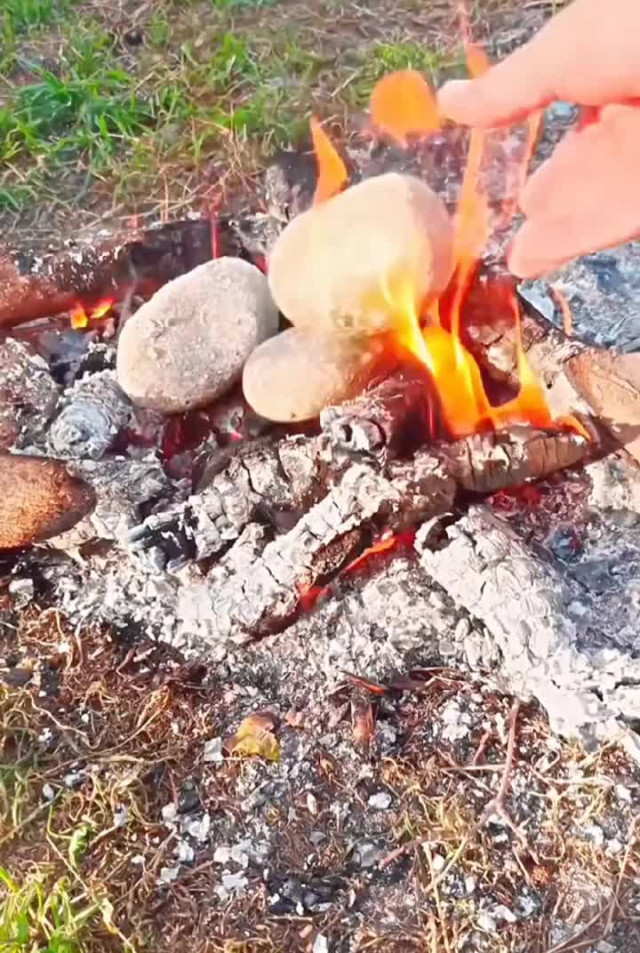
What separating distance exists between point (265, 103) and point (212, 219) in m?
0.82

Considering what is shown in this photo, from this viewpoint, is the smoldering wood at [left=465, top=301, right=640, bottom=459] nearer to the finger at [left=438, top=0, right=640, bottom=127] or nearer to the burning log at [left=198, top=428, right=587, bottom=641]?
the burning log at [left=198, top=428, right=587, bottom=641]

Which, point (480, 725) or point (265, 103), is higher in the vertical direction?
point (265, 103)

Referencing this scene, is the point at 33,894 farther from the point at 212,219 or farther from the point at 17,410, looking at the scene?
the point at 212,219

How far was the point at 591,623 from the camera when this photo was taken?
76.0 inches

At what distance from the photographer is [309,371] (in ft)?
6.86

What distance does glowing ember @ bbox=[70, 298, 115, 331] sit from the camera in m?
2.54

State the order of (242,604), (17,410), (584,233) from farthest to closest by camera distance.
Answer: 1. (17,410)
2. (242,604)
3. (584,233)

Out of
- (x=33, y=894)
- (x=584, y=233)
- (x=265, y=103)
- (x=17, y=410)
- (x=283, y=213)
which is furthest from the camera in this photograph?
(x=265, y=103)

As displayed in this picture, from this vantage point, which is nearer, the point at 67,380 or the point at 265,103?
the point at 67,380

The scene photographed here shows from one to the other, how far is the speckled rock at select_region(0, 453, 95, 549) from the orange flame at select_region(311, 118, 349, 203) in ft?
2.95

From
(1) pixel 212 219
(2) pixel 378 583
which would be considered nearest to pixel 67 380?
(1) pixel 212 219

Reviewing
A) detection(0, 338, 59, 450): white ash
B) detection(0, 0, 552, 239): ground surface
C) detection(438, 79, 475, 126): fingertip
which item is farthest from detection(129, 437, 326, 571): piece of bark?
detection(0, 0, 552, 239): ground surface

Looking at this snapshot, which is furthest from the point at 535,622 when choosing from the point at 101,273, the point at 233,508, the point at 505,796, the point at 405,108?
the point at 405,108

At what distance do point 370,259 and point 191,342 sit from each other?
1.37 feet
